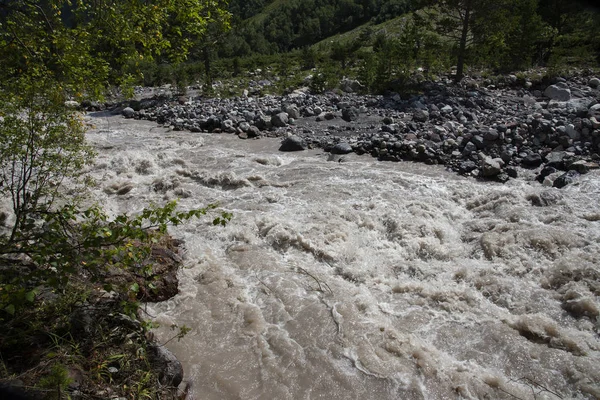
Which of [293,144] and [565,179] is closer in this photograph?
[565,179]

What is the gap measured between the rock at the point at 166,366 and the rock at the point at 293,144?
8.66 meters

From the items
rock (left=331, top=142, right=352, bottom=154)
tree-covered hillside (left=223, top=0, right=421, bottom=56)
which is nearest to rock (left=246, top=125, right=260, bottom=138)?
rock (left=331, top=142, right=352, bottom=154)

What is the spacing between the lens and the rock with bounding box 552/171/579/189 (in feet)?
27.5

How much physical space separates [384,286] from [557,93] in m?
14.1

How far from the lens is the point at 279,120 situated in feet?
47.1

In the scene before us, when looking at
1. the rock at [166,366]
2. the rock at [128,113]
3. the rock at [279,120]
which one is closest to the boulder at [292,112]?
the rock at [279,120]

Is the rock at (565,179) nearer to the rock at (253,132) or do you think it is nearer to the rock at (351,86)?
the rock at (253,132)

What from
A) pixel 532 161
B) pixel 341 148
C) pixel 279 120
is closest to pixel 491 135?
pixel 532 161

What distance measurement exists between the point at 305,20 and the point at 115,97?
83.1 m

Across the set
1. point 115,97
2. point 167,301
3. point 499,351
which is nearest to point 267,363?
point 167,301

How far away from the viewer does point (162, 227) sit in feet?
10.0

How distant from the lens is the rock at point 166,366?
3.81m

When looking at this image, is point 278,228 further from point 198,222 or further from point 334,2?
point 334,2

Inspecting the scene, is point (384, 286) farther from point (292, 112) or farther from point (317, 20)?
point (317, 20)
